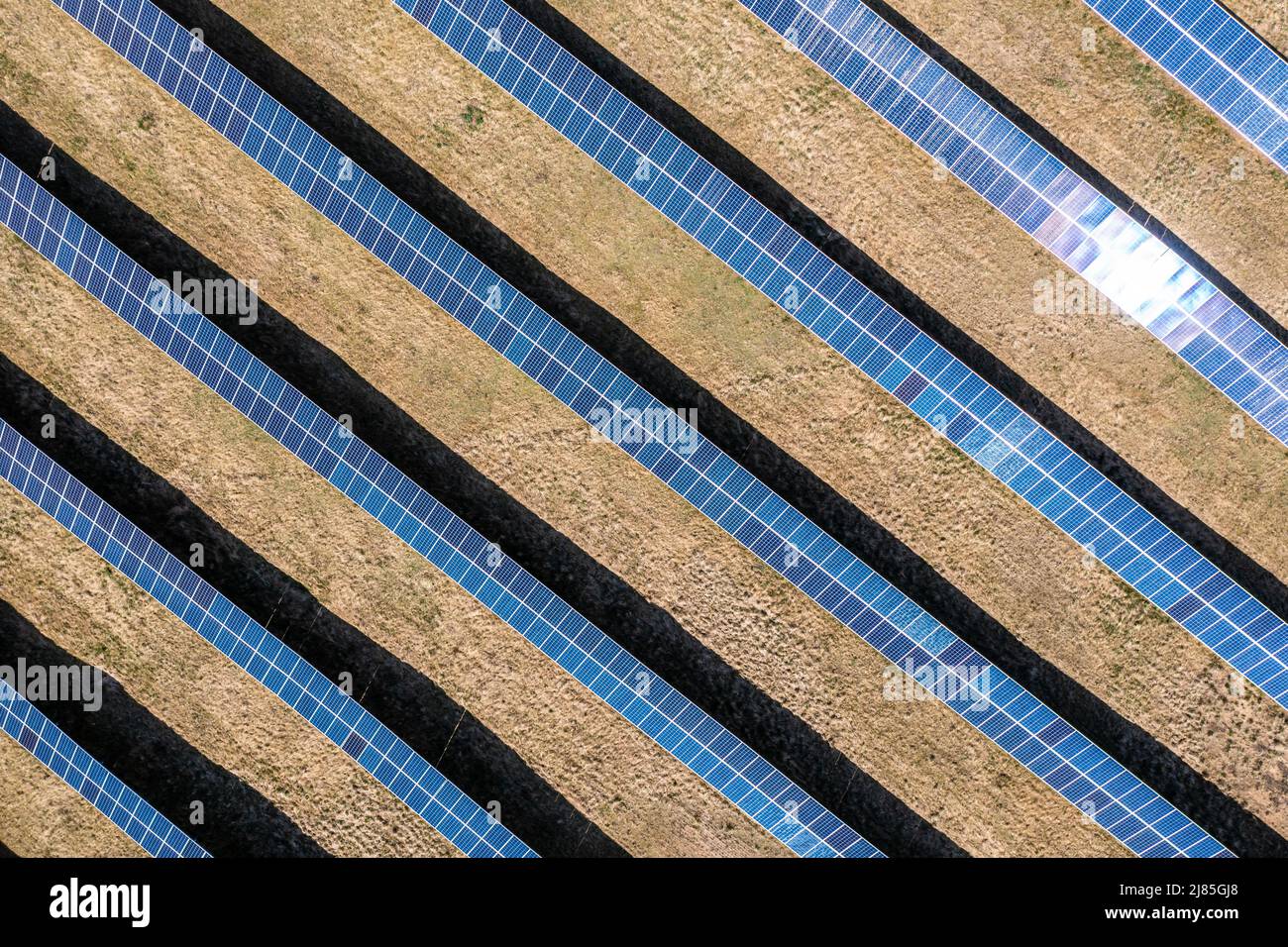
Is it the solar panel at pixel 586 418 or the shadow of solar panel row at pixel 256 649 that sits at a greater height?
the solar panel at pixel 586 418

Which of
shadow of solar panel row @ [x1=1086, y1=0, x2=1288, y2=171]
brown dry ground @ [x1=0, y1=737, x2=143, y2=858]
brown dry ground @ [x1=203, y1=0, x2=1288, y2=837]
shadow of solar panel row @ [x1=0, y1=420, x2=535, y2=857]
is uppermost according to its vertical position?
shadow of solar panel row @ [x1=1086, y1=0, x2=1288, y2=171]

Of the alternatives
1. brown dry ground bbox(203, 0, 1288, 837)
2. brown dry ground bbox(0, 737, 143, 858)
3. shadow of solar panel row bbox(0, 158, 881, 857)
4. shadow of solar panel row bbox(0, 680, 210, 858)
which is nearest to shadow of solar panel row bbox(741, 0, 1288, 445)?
brown dry ground bbox(203, 0, 1288, 837)

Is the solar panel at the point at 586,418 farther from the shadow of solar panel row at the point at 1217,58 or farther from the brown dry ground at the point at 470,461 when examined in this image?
the shadow of solar panel row at the point at 1217,58

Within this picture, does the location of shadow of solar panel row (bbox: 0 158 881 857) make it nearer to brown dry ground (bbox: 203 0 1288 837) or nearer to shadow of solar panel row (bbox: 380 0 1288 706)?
brown dry ground (bbox: 203 0 1288 837)

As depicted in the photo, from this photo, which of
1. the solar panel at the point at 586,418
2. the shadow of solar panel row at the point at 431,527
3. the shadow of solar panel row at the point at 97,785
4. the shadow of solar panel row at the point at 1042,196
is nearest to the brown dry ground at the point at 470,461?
the solar panel at the point at 586,418
